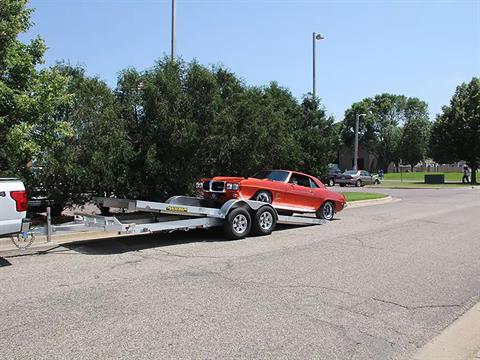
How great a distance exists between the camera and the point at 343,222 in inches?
589

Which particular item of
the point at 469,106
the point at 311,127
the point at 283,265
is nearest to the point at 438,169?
the point at 469,106

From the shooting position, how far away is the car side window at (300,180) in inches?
543

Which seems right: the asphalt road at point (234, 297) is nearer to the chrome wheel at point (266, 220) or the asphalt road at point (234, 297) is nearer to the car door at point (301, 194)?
the chrome wheel at point (266, 220)

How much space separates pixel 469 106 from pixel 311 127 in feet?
113

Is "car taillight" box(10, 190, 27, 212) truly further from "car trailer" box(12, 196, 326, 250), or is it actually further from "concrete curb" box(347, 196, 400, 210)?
"concrete curb" box(347, 196, 400, 210)

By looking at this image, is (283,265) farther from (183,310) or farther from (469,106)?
(469,106)

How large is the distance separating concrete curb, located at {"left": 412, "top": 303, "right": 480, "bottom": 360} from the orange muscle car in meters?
6.86

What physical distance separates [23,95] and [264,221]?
5891 millimetres

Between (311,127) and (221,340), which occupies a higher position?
(311,127)

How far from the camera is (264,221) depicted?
39.2ft

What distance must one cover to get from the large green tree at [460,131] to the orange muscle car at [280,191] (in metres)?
39.2

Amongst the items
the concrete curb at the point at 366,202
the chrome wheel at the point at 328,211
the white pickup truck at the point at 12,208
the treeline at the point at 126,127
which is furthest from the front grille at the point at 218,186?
the concrete curb at the point at 366,202

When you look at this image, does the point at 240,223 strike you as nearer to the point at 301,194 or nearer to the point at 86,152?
the point at 301,194

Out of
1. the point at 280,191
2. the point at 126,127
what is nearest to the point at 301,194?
the point at 280,191
